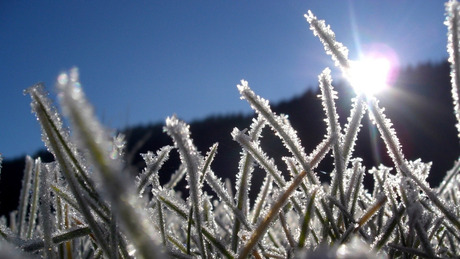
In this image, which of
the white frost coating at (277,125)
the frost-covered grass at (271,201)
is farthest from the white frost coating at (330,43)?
the white frost coating at (277,125)

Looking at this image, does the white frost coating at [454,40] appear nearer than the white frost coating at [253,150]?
Yes

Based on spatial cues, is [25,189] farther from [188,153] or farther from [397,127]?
[397,127]

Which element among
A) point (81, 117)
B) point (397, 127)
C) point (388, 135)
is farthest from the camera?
point (397, 127)

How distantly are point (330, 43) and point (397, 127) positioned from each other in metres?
4.27

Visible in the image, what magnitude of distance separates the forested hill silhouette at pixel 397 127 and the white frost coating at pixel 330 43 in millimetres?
3457

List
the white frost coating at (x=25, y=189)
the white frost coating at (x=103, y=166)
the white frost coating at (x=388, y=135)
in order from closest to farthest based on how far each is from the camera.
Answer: the white frost coating at (x=103, y=166)
the white frost coating at (x=388, y=135)
the white frost coating at (x=25, y=189)

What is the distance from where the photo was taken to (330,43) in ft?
1.91

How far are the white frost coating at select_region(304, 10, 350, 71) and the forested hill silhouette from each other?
11.3 feet

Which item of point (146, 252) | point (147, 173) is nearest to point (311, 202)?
point (147, 173)

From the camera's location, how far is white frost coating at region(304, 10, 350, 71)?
58 centimetres

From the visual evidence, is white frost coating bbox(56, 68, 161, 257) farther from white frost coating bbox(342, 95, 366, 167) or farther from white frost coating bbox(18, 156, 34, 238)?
white frost coating bbox(18, 156, 34, 238)

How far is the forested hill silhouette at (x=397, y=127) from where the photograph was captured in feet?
14.2

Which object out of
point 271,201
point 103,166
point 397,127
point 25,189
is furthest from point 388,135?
point 397,127

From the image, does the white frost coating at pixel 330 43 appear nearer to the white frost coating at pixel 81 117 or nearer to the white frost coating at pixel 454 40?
the white frost coating at pixel 454 40
